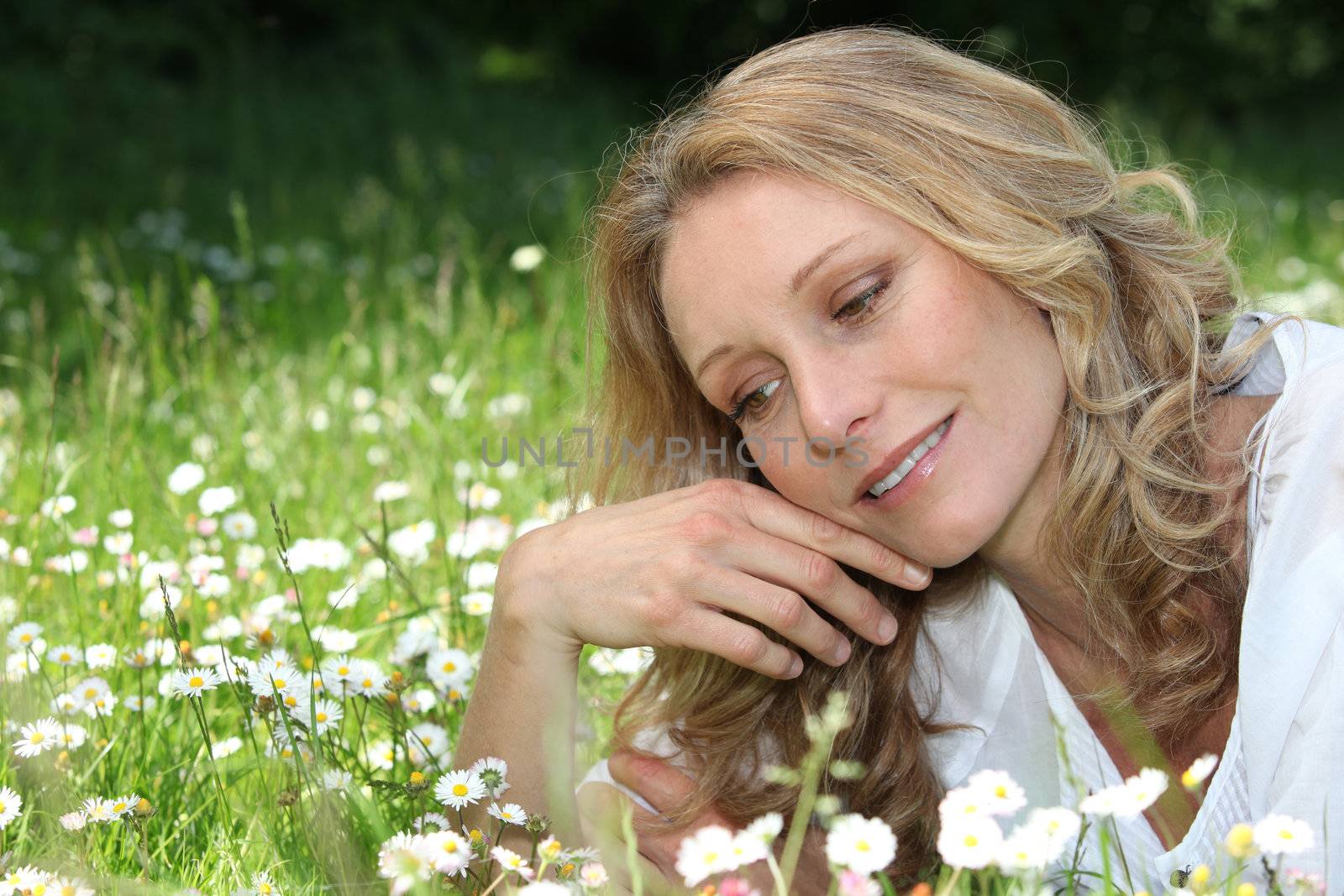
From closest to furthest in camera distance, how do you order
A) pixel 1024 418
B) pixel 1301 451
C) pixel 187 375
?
1. pixel 1301 451
2. pixel 1024 418
3. pixel 187 375

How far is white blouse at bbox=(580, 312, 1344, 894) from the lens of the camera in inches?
60.7

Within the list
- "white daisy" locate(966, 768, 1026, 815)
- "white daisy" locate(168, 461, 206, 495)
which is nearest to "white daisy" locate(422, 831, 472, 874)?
"white daisy" locate(966, 768, 1026, 815)

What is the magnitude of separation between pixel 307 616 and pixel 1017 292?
56.7 inches

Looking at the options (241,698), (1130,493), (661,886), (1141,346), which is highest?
(1141,346)

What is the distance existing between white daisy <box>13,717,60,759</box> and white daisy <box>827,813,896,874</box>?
111 centimetres

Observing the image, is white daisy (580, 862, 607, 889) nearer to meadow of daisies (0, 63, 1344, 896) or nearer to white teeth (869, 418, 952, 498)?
meadow of daisies (0, 63, 1344, 896)

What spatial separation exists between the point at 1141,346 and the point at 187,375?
209cm

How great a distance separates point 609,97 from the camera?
13734 millimetres

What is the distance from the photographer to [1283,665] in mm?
1629

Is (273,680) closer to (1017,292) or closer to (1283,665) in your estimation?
(1017,292)

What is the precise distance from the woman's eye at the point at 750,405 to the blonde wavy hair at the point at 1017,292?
0.29 m

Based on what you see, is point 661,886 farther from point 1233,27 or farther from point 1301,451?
point 1233,27

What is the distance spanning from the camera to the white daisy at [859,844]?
3.83 ft

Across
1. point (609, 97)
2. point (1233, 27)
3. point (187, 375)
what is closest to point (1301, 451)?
point (187, 375)
